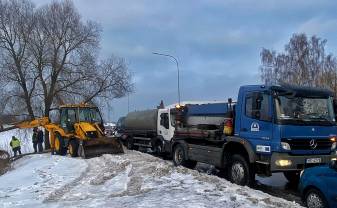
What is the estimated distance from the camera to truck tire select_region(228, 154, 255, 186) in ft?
48.2

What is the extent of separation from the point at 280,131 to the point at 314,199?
318cm

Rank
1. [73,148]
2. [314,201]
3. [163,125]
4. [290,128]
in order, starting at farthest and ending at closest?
[73,148]
[163,125]
[290,128]
[314,201]

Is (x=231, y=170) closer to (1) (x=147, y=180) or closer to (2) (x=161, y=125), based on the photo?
(1) (x=147, y=180)

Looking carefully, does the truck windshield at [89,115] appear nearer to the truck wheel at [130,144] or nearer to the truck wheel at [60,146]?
the truck wheel at [60,146]

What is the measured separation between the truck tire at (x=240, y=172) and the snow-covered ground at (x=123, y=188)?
1.82 feet

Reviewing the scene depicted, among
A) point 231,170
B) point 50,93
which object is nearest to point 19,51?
point 50,93

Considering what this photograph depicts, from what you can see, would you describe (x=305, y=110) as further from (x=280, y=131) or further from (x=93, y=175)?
(x=93, y=175)

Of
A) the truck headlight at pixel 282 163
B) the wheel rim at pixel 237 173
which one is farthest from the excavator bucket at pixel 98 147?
the truck headlight at pixel 282 163

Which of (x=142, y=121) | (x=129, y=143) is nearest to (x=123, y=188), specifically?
(x=142, y=121)

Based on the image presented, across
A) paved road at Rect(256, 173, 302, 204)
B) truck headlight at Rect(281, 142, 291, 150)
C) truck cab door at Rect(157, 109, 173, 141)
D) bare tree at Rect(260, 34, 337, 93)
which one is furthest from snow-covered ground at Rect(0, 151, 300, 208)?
bare tree at Rect(260, 34, 337, 93)

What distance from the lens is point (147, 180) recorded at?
15648 mm

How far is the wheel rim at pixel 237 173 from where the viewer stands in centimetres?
1491

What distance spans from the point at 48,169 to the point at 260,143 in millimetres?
10684

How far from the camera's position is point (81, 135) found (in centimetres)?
2664
